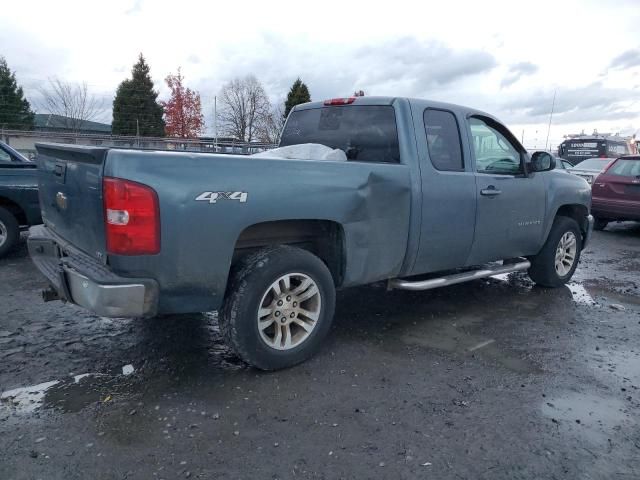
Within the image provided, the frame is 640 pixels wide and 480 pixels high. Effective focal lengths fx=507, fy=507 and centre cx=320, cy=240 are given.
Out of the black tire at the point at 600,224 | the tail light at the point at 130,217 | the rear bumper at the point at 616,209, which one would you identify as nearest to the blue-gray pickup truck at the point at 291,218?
the tail light at the point at 130,217

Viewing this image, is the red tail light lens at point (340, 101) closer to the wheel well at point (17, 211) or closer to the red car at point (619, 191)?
the wheel well at point (17, 211)

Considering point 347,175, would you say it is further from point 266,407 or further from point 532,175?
point 532,175

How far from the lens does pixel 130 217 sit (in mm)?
2748

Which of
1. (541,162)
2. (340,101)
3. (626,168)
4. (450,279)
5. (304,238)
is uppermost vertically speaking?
(340,101)

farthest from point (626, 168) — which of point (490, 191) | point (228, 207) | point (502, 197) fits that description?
point (228, 207)

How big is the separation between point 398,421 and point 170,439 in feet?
4.09

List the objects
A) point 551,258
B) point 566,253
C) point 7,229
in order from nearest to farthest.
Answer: point 551,258 → point 566,253 → point 7,229

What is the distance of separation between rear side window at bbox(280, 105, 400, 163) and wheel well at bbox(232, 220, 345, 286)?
2.83 feet

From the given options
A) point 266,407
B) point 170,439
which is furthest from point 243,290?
point 170,439

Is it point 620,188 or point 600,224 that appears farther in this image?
point 600,224

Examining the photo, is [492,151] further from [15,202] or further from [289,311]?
[15,202]

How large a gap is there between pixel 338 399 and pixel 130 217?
5.34 ft

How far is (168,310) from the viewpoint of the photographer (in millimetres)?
3008

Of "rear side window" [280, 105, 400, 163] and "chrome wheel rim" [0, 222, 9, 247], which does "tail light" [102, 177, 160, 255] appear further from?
"chrome wheel rim" [0, 222, 9, 247]
